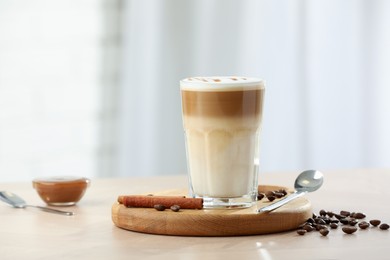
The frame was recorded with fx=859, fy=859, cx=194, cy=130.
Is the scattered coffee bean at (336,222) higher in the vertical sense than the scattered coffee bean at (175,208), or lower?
lower

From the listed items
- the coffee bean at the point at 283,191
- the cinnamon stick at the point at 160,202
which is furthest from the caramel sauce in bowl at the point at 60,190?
the coffee bean at the point at 283,191

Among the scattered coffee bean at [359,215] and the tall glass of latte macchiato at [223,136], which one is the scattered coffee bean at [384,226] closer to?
→ the scattered coffee bean at [359,215]

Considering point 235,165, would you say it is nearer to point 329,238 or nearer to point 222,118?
point 222,118

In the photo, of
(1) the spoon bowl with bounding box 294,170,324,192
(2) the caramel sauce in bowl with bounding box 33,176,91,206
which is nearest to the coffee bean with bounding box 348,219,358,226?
(1) the spoon bowl with bounding box 294,170,324,192

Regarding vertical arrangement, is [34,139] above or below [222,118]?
below

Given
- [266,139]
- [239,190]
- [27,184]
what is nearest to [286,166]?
[266,139]

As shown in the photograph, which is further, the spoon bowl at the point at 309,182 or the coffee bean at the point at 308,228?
the spoon bowl at the point at 309,182

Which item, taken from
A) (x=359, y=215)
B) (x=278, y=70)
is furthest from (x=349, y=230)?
(x=278, y=70)
